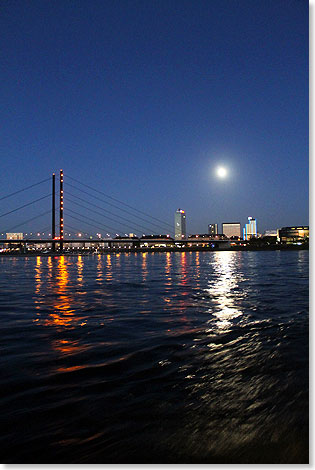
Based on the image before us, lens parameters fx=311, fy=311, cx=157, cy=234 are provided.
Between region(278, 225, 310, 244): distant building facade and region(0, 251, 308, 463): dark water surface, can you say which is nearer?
region(0, 251, 308, 463): dark water surface

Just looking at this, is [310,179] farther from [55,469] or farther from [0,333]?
[0,333]

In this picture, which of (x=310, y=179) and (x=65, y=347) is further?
(x=65, y=347)

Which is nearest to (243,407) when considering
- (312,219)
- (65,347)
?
(312,219)

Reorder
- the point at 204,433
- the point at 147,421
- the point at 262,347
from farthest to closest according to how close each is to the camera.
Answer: the point at 262,347 < the point at 147,421 < the point at 204,433

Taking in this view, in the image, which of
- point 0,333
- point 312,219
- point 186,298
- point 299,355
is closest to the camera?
point 312,219

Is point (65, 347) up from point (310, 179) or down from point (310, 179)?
down

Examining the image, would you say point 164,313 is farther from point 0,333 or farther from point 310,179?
point 310,179

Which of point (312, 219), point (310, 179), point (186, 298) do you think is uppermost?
point (310, 179)

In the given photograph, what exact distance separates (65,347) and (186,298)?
4.95m

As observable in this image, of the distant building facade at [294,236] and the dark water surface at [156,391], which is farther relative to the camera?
the distant building facade at [294,236]

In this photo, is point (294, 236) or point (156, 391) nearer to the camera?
point (156, 391)

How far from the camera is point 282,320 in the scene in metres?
5.64

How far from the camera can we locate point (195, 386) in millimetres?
2855

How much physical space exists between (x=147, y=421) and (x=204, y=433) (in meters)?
0.42
